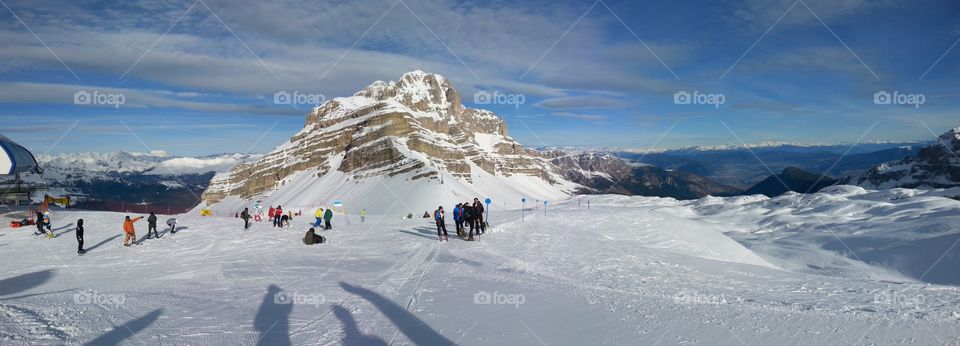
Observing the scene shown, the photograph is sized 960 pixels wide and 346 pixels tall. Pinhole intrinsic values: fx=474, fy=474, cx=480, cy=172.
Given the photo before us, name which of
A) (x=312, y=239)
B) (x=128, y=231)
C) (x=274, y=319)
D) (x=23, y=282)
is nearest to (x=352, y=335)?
(x=274, y=319)

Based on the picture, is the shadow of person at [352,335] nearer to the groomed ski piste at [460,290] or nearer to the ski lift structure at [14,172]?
the groomed ski piste at [460,290]

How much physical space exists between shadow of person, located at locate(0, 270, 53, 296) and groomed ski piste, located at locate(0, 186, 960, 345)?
8 centimetres

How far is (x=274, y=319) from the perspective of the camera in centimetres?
1060

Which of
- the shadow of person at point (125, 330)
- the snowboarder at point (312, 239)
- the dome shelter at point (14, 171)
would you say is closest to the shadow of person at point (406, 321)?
the shadow of person at point (125, 330)

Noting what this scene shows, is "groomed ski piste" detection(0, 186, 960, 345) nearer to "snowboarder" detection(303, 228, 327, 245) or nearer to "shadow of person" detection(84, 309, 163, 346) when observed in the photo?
Result: "shadow of person" detection(84, 309, 163, 346)

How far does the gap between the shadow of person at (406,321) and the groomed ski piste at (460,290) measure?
2.3 inches

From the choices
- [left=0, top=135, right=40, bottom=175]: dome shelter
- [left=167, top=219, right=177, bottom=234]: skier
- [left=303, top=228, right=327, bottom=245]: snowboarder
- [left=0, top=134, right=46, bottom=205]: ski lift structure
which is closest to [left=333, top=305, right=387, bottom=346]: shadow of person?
[left=303, top=228, right=327, bottom=245]: snowboarder

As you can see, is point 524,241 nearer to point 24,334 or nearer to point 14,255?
point 24,334

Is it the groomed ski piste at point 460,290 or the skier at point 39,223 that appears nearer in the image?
the groomed ski piste at point 460,290

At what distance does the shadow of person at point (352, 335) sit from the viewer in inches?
353

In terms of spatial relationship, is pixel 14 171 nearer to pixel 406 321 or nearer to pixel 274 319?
pixel 274 319

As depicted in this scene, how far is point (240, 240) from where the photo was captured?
26.2 m

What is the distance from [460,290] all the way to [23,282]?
50.0ft

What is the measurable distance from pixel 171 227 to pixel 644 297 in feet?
92.5
